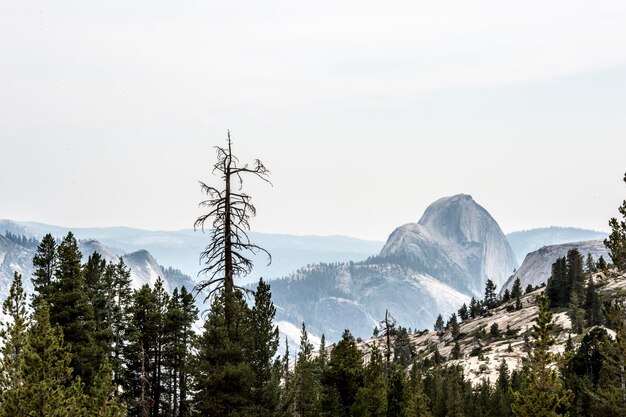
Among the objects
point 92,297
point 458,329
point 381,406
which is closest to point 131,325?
point 92,297

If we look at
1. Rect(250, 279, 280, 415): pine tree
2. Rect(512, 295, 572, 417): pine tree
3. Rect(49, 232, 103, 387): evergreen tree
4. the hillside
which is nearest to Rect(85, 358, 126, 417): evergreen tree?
Rect(49, 232, 103, 387): evergreen tree

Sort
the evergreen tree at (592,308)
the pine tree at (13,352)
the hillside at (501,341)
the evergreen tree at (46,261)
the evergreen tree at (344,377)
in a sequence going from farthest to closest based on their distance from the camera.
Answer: the evergreen tree at (592,308), the hillside at (501,341), the evergreen tree at (344,377), the evergreen tree at (46,261), the pine tree at (13,352)

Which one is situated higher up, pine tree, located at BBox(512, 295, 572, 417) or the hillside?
the hillside

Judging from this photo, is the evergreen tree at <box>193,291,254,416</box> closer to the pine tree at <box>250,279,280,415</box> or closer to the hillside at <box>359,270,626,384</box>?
the pine tree at <box>250,279,280,415</box>

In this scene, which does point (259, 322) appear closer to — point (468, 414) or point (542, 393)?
point (542, 393)

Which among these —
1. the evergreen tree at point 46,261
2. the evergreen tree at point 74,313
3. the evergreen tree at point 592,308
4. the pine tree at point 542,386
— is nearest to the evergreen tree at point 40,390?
the evergreen tree at point 74,313

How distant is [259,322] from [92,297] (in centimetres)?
1602

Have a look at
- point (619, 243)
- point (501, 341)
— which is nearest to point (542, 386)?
point (619, 243)

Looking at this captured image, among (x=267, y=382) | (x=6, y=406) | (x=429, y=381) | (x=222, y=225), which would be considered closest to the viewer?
(x=6, y=406)

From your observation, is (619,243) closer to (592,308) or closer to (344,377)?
(344,377)

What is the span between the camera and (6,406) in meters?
30.1

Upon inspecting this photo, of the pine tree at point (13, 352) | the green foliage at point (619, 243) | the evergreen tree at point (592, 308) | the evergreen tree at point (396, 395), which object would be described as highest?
the evergreen tree at point (592, 308)

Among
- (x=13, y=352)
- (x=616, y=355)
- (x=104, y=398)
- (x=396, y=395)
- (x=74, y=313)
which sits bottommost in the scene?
(x=396, y=395)

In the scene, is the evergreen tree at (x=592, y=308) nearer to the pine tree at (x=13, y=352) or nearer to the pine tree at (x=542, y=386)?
the pine tree at (x=542, y=386)
